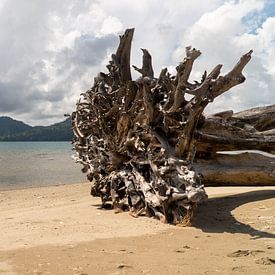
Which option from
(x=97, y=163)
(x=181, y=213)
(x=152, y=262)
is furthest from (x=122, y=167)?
(x=152, y=262)

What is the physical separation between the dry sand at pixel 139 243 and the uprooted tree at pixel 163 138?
58cm

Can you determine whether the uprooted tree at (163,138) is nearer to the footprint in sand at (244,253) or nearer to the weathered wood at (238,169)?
the weathered wood at (238,169)

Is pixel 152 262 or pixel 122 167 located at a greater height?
pixel 122 167

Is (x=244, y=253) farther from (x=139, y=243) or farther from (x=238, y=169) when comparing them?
(x=238, y=169)

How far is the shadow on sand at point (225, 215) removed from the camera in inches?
276

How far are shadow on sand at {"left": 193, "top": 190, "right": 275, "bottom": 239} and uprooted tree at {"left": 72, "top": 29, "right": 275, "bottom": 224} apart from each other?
39 cm

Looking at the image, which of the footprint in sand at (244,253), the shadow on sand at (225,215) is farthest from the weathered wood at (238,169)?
the footprint in sand at (244,253)

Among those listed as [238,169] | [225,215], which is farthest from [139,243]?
[238,169]

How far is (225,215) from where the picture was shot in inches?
326

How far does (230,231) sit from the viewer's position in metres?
6.94

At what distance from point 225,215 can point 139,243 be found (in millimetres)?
2644

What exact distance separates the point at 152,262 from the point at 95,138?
19.8 ft

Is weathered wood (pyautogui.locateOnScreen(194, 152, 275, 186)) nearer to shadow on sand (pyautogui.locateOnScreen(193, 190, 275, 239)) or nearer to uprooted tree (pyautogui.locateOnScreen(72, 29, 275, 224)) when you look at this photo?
uprooted tree (pyautogui.locateOnScreen(72, 29, 275, 224))

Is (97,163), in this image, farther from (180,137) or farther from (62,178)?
(62,178)
